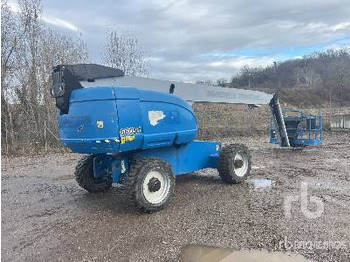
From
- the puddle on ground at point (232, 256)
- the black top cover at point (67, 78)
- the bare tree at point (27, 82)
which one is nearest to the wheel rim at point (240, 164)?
the black top cover at point (67, 78)

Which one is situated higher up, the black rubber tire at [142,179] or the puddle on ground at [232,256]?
the black rubber tire at [142,179]

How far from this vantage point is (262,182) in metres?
7.93

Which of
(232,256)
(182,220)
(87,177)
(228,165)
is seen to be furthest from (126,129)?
(228,165)

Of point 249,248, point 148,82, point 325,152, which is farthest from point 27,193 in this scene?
point 325,152

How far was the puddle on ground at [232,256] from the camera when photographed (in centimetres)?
420

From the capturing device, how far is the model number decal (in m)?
5.59

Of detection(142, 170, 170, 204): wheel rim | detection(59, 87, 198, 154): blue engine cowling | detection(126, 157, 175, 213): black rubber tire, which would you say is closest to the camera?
detection(59, 87, 198, 154): blue engine cowling

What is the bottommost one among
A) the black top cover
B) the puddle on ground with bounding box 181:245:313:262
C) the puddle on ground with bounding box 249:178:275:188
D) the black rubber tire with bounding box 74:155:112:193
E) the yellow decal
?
the puddle on ground with bounding box 181:245:313:262

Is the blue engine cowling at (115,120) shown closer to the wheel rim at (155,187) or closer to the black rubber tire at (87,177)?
the wheel rim at (155,187)

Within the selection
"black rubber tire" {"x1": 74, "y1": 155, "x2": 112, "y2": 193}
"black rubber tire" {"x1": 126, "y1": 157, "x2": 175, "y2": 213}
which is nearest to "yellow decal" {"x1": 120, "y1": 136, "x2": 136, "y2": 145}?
"black rubber tire" {"x1": 126, "y1": 157, "x2": 175, "y2": 213}

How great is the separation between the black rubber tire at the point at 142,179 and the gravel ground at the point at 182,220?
14cm

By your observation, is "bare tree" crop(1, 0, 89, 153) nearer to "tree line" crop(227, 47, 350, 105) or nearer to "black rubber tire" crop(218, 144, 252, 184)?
"black rubber tire" crop(218, 144, 252, 184)

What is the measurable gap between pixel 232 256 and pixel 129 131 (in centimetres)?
236

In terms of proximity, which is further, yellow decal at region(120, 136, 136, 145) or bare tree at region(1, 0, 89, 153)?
bare tree at region(1, 0, 89, 153)
